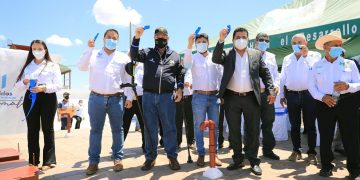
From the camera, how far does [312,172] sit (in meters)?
4.18

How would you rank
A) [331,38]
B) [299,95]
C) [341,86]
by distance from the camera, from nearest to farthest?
1. [341,86]
2. [331,38]
3. [299,95]

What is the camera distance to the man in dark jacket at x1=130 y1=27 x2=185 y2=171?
429 centimetres

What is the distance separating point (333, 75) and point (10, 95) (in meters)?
8.23

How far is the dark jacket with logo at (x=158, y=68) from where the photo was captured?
14.0ft

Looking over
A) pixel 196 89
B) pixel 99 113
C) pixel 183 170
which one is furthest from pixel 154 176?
pixel 196 89

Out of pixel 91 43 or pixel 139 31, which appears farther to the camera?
pixel 91 43

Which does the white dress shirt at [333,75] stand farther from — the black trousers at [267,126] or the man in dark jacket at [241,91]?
the black trousers at [267,126]

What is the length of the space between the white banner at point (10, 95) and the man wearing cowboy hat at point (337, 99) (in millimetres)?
7841

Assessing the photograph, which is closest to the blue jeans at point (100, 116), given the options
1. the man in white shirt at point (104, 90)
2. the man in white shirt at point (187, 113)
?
the man in white shirt at point (104, 90)

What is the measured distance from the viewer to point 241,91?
4.21m

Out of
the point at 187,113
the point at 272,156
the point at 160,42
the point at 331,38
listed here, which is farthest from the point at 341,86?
the point at 187,113

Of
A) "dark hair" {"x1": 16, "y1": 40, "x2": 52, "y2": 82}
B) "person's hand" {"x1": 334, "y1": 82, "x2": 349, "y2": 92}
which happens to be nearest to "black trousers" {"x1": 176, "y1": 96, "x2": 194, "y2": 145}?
"dark hair" {"x1": 16, "y1": 40, "x2": 52, "y2": 82}

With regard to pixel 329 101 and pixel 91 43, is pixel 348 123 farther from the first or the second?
pixel 91 43

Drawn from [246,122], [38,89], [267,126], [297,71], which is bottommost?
[267,126]
